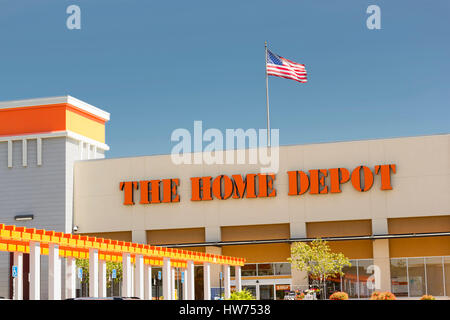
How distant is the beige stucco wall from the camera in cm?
4956

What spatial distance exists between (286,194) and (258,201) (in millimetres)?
2324

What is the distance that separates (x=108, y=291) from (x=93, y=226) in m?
5.84

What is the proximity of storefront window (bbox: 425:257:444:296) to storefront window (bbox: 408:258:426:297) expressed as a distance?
379 mm

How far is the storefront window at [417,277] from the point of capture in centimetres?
4903

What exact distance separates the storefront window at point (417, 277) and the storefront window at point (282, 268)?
363 inches

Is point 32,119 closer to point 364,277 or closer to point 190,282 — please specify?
point 190,282

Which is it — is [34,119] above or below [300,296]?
above

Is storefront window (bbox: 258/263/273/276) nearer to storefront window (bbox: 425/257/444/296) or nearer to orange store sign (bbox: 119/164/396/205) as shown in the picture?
orange store sign (bbox: 119/164/396/205)

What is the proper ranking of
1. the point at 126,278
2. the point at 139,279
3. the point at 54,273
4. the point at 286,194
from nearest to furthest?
the point at 54,273 < the point at 126,278 < the point at 139,279 < the point at 286,194

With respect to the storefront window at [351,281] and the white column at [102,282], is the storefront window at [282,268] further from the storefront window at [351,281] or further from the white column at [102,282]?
the white column at [102,282]

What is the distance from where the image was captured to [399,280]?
49.2 metres

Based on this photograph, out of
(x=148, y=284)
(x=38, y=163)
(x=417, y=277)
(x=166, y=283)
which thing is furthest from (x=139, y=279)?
(x=38, y=163)

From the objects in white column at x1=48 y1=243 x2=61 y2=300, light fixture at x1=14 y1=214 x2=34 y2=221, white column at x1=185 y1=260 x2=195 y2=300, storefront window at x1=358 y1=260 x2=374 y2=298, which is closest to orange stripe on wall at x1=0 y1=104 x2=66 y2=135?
light fixture at x1=14 y1=214 x2=34 y2=221
